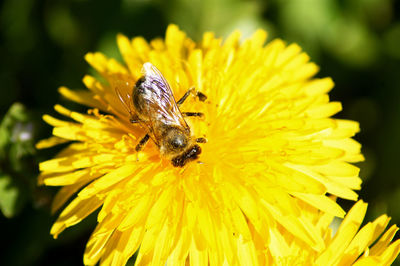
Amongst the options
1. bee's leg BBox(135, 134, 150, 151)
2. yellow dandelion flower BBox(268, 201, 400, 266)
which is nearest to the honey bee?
bee's leg BBox(135, 134, 150, 151)

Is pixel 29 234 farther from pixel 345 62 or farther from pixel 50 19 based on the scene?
pixel 345 62

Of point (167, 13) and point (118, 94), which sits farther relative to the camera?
point (167, 13)

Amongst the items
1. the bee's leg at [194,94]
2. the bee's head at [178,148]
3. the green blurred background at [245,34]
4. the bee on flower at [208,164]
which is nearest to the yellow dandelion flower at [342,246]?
the bee on flower at [208,164]

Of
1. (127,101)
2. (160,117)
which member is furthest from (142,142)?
(127,101)

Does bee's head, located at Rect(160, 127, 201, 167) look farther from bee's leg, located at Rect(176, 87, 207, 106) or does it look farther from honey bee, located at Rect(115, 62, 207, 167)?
bee's leg, located at Rect(176, 87, 207, 106)

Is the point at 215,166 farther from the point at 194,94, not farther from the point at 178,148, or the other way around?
the point at 194,94

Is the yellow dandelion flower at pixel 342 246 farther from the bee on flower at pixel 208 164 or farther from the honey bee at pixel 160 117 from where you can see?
the honey bee at pixel 160 117

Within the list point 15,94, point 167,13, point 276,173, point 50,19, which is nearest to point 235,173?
point 276,173
